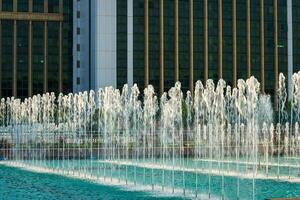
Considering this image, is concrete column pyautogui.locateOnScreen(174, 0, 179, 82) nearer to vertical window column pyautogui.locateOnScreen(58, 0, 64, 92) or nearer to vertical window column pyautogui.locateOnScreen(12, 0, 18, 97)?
vertical window column pyautogui.locateOnScreen(58, 0, 64, 92)

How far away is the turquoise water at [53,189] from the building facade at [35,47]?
3936cm

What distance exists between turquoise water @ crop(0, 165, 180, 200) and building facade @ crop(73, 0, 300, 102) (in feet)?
115

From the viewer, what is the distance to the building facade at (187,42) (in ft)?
211

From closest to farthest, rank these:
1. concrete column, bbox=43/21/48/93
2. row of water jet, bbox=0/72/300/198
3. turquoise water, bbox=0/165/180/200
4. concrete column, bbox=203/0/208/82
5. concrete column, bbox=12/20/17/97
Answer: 1. turquoise water, bbox=0/165/180/200
2. row of water jet, bbox=0/72/300/198
3. concrete column, bbox=203/0/208/82
4. concrete column, bbox=12/20/17/97
5. concrete column, bbox=43/21/48/93

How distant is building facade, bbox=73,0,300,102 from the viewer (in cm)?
6431

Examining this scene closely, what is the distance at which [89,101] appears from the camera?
61.6 m

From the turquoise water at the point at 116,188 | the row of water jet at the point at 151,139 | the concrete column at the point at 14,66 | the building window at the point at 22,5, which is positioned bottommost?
the turquoise water at the point at 116,188

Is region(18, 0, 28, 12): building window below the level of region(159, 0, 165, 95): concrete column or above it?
above

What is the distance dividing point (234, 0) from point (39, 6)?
2003cm

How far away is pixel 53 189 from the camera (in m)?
23.8

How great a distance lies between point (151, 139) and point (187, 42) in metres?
19.4

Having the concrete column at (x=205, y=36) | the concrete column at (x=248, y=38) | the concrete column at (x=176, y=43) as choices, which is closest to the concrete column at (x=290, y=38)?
the concrete column at (x=248, y=38)

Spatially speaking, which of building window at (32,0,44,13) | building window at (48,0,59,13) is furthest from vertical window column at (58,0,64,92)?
building window at (32,0,44,13)

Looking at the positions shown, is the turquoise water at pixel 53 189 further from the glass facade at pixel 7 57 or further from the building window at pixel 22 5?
the building window at pixel 22 5
